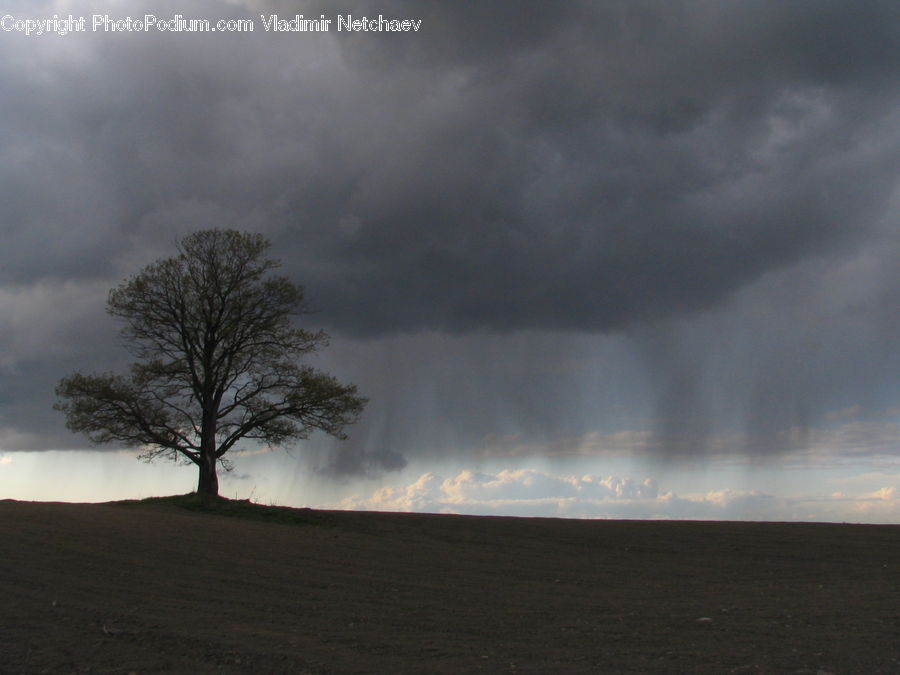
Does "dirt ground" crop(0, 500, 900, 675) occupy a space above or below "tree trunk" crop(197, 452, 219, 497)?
below

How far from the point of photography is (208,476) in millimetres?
31484

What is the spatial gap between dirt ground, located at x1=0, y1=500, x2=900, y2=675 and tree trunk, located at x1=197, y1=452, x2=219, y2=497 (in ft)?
19.0

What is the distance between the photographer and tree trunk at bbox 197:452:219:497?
103 feet

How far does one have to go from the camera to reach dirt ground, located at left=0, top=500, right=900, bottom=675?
10102 millimetres

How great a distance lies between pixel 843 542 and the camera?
26.7 meters

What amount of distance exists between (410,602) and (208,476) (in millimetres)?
19351

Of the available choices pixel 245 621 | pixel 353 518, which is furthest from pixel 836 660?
pixel 353 518

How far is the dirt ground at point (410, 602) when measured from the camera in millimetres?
10102

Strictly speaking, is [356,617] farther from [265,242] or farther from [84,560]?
[265,242]

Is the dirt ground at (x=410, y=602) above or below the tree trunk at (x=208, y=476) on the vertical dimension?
below

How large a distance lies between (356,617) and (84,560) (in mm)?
6631

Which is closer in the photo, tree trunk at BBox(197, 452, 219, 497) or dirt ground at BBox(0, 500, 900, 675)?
dirt ground at BBox(0, 500, 900, 675)

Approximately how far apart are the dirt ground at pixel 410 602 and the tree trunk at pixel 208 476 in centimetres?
580

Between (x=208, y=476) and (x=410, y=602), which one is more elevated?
(x=208, y=476)
